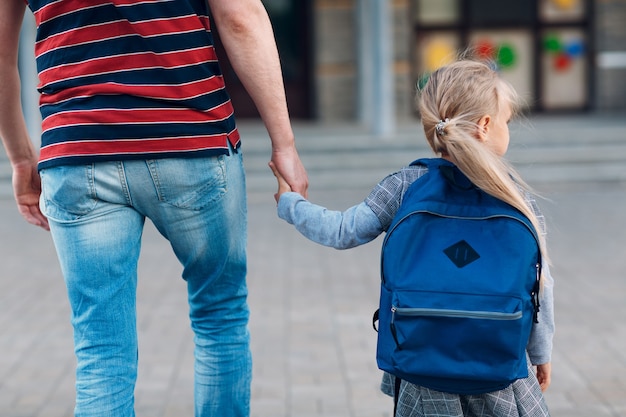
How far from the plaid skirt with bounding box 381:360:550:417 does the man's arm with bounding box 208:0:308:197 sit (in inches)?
23.7

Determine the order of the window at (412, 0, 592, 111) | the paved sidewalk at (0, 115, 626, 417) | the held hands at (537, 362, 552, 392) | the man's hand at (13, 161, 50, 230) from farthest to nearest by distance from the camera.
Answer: the window at (412, 0, 592, 111), the paved sidewalk at (0, 115, 626, 417), the man's hand at (13, 161, 50, 230), the held hands at (537, 362, 552, 392)

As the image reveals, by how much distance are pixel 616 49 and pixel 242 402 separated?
36.3ft

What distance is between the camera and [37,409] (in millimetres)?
3775

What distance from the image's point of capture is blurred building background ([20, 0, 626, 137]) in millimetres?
12445

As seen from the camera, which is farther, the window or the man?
the window

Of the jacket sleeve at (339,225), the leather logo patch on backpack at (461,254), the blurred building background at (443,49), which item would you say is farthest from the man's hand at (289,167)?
the blurred building background at (443,49)

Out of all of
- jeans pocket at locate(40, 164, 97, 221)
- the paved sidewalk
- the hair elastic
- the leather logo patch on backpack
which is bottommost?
the paved sidewalk

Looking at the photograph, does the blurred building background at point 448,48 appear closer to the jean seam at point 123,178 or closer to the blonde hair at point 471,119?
the blonde hair at point 471,119

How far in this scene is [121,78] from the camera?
2264 mm

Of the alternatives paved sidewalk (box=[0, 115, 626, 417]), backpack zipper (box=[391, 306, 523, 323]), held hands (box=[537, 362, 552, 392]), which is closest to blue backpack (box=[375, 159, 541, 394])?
backpack zipper (box=[391, 306, 523, 323])

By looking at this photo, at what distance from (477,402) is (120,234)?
959 millimetres

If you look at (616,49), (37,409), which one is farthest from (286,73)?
(37,409)

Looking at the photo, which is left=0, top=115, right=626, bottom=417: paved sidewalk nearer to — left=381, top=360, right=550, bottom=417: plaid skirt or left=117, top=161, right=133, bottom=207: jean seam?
left=381, top=360, right=550, bottom=417: plaid skirt

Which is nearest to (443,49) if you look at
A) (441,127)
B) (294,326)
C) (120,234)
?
(294,326)
